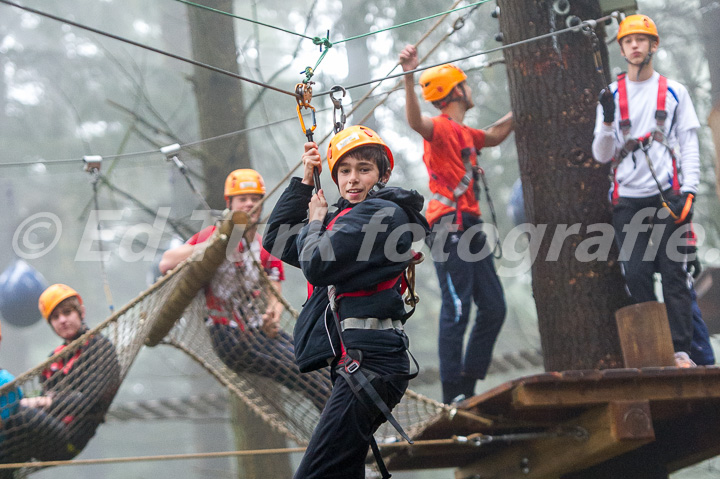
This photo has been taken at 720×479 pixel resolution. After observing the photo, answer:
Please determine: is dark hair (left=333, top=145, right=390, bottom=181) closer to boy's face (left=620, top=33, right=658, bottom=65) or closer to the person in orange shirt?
the person in orange shirt

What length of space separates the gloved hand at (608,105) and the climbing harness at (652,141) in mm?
144

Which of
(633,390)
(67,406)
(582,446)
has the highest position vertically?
(67,406)

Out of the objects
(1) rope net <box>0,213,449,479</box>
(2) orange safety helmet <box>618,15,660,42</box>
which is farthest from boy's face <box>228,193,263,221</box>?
(2) orange safety helmet <box>618,15,660,42</box>

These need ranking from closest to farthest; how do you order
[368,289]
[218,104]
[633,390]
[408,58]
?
[368,289], [633,390], [408,58], [218,104]

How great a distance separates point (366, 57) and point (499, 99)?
2.35 meters

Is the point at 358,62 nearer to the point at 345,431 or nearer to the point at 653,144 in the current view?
the point at 653,144

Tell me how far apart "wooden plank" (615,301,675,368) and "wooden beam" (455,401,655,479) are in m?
0.26

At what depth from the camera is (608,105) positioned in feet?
12.8

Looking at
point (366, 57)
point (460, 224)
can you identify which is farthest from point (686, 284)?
point (366, 57)

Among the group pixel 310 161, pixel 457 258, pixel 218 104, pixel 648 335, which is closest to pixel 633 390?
pixel 648 335

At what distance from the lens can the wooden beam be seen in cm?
338

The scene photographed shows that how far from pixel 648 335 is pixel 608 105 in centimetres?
111

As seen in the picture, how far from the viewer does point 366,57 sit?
1186 centimetres

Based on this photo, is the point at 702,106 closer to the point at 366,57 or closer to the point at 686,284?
the point at 366,57
